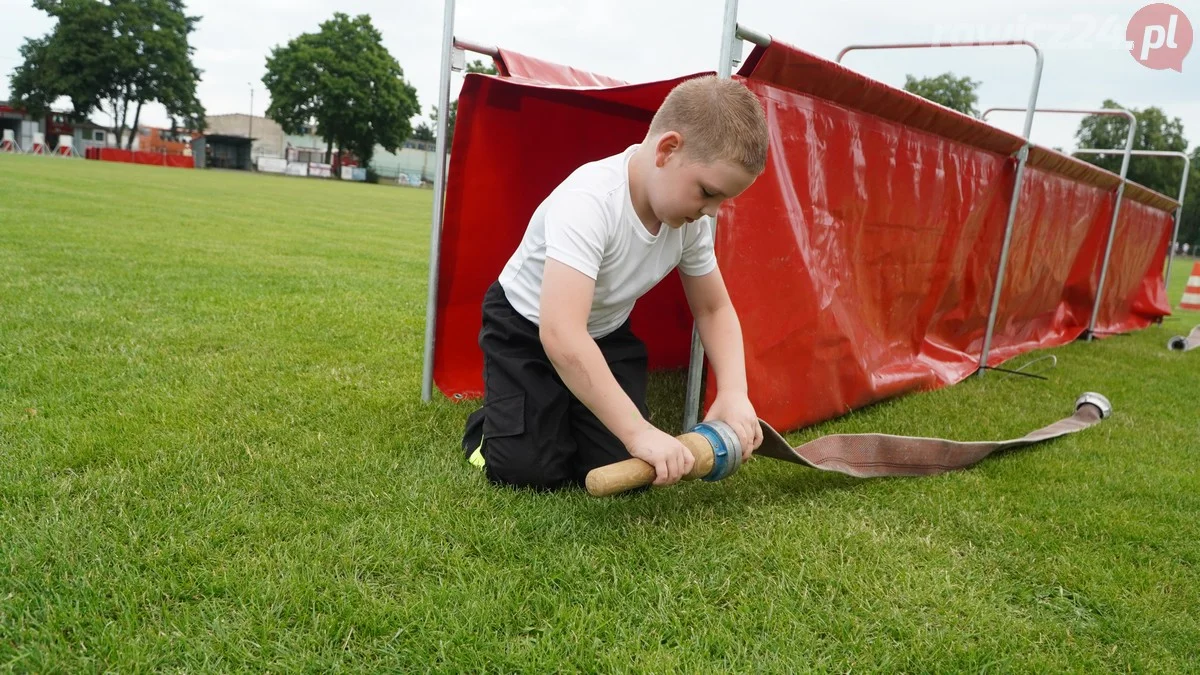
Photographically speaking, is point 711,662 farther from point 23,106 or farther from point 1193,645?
point 23,106

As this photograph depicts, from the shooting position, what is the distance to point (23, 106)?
202ft

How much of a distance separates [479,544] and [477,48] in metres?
2.16

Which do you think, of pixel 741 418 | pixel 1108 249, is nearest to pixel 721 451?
pixel 741 418

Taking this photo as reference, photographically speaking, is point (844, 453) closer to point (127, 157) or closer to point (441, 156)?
point (441, 156)

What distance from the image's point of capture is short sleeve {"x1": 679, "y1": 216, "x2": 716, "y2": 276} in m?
2.47

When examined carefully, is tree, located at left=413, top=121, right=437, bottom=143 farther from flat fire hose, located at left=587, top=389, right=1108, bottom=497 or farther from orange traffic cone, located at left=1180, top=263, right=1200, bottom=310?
flat fire hose, located at left=587, top=389, right=1108, bottom=497

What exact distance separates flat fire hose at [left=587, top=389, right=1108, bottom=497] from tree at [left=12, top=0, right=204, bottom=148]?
220 ft

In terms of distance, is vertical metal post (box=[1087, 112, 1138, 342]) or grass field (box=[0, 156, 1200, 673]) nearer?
grass field (box=[0, 156, 1200, 673])

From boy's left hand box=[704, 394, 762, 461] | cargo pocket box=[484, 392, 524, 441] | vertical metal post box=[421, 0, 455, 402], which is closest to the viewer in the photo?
boy's left hand box=[704, 394, 762, 461]

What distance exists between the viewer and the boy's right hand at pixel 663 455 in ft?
6.56

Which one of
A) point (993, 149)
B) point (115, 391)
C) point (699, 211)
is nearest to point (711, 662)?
point (699, 211)

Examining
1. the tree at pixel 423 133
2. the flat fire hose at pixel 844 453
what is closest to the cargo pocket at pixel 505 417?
the flat fire hose at pixel 844 453

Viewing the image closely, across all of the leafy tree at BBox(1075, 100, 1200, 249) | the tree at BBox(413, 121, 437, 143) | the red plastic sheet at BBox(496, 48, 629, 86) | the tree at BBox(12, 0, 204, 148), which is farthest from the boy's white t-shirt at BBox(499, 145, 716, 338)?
the tree at BBox(413, 121, 437, 143)

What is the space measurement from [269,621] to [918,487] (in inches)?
81.0
